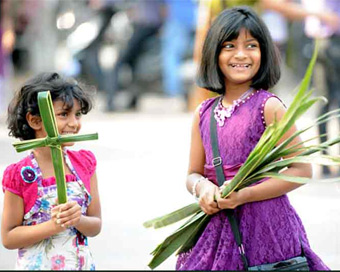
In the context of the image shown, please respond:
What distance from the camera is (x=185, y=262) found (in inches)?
Result: 145

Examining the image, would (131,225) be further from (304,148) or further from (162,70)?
(162,70)

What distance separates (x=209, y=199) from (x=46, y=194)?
584 mm

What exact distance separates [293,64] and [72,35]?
799cm

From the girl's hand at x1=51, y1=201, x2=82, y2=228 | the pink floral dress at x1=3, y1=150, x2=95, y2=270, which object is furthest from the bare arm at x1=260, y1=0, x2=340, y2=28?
the girl's hand at x1=51, y1=201, x2=82, y2=228

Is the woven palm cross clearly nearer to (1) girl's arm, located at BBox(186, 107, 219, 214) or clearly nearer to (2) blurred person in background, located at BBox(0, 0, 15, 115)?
(1) girl's arm, located at BBox(186, 107, 219, 214)

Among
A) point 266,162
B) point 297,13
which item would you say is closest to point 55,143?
point 266,162

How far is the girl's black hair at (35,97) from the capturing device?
351cm

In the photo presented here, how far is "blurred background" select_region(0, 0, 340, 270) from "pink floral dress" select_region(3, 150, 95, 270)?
67cm

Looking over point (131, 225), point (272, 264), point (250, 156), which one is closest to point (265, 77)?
point (250, 156)

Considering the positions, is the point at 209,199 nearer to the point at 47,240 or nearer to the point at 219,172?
the point at 219,172

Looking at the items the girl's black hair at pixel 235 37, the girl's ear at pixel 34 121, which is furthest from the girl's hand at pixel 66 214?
the girl's black hair at pixel 235 37

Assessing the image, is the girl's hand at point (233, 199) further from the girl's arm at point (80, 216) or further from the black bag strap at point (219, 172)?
the girl's arm at point (80, 216)

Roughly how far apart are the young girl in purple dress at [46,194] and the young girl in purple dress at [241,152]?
42 cm

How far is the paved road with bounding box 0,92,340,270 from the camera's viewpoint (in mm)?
5246
